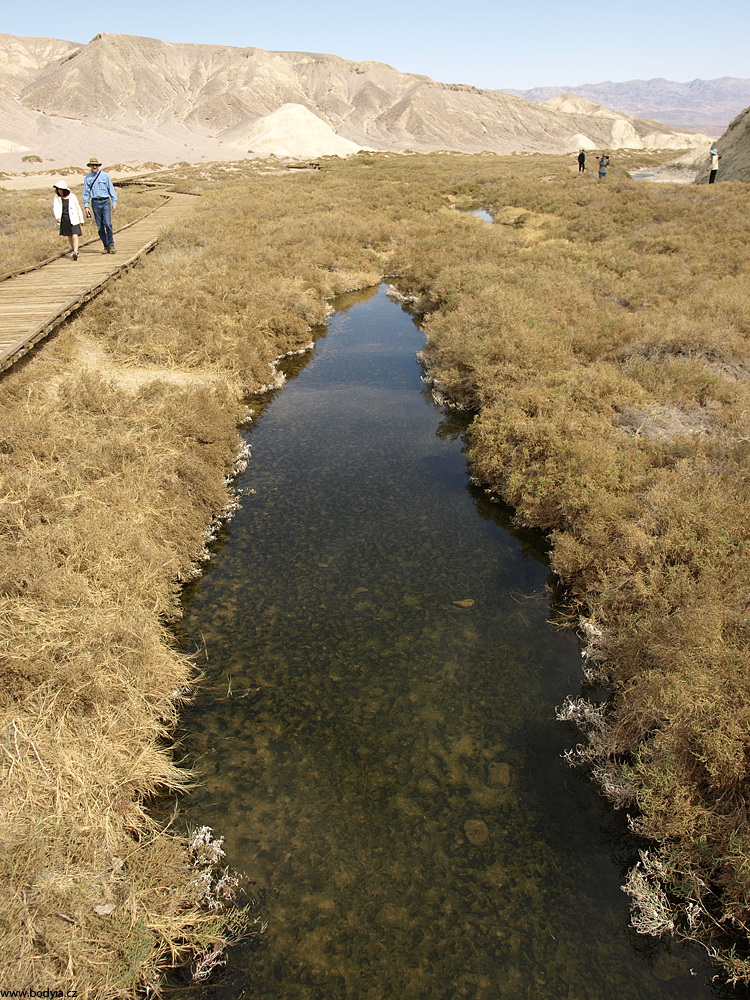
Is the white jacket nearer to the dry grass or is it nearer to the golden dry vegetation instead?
the golden dry vegetation

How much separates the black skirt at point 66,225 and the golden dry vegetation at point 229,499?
6.12 ft

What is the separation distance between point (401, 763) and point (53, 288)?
559 inches

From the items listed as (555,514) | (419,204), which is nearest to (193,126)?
(419,204)

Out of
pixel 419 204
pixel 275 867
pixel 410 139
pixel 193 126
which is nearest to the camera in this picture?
pixel 275 867

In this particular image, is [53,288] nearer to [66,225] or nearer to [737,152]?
[66,225]

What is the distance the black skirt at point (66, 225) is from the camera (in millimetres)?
14997

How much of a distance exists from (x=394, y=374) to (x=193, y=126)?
107613 mm

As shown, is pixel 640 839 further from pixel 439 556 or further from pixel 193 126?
pixel 193 126

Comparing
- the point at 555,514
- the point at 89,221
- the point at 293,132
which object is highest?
the point at 293,132

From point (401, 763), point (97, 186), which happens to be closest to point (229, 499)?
point (401, 763)

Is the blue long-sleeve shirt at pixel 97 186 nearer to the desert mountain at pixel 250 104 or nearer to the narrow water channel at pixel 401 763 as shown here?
the narrow water channel at pixel 401 763

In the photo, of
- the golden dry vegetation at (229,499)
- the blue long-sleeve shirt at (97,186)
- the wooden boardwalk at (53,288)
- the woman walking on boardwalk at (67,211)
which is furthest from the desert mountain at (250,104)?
the golden dry vegetation at (229,499)

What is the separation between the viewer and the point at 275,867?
475 centimetres

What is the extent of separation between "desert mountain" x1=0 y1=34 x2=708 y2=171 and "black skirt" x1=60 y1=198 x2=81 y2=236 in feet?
218
